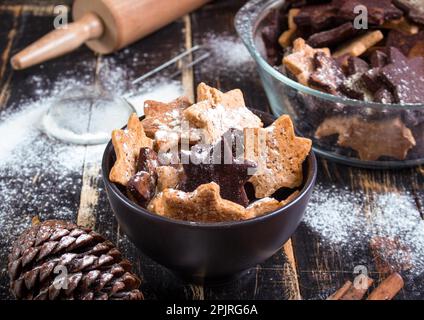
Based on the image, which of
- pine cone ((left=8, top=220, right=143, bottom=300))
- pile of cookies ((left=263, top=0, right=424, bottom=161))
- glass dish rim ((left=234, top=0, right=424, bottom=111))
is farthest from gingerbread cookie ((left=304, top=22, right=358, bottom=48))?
pine cone ((left=8, top=220, right=143, bottom=300))

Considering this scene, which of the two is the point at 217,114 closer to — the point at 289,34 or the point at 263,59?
the point at 263,59

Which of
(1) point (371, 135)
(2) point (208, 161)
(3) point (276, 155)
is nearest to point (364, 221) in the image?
(1) point (371, 135)

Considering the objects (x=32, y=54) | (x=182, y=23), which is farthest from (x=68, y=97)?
(x=182, y=23)

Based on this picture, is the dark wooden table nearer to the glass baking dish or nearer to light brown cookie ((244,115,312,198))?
the glass baking dish

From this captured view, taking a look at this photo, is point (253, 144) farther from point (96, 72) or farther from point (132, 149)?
point (96, 72)

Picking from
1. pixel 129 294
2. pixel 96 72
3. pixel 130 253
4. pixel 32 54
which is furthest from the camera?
pixel 96 72

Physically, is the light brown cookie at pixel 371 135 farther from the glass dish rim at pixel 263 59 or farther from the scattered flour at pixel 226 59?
the scattered flour at pixel 226 59

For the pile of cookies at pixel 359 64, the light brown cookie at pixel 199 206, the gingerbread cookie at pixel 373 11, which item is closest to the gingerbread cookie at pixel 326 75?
the pile of cookies at pixel 359 64
